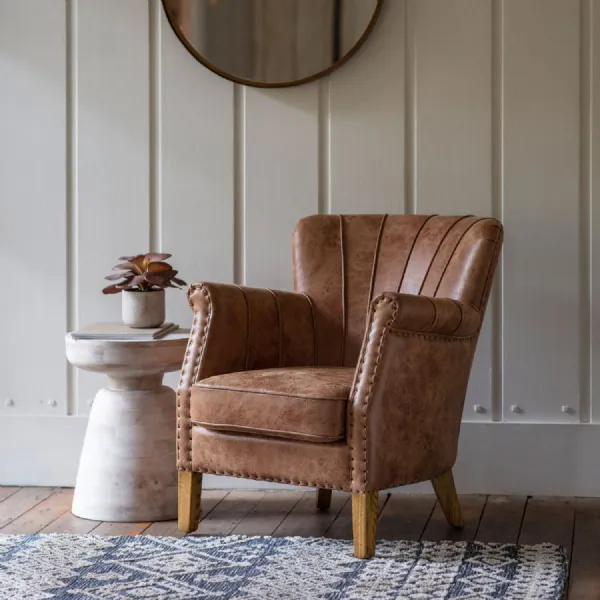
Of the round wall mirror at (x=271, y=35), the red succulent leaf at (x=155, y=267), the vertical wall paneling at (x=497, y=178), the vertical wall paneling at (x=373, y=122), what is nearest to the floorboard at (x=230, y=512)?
the red succulent leaf at (x=155, y=267)

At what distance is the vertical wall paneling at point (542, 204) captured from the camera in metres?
3.14

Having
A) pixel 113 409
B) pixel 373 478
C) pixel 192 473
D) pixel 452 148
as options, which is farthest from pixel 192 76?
pixel 373 478

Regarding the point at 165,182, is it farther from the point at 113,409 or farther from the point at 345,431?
the point at 345,431

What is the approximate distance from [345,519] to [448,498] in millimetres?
324

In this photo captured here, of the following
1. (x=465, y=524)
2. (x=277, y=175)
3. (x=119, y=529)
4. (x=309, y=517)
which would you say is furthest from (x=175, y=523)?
(x=277, y=175)

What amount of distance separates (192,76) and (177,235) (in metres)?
0.55

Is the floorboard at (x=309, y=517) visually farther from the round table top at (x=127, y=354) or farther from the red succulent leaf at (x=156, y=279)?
the red succulent leaf at (x=156, y=279)

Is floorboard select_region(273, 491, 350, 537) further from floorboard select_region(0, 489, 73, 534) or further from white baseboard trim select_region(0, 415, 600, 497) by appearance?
floorboard select_region(0, 489, 73, 534)

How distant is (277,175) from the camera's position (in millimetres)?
3275

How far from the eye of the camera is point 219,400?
2.44 metres

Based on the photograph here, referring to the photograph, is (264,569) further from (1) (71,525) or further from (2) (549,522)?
(2) (549,522)

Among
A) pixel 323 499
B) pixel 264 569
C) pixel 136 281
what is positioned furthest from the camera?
pixel 323 499

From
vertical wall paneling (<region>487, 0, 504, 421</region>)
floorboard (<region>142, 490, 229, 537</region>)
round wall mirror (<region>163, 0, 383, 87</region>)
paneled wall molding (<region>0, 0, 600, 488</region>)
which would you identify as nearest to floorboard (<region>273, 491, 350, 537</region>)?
floorboard (<region>142, 490, 229, 537</region>)

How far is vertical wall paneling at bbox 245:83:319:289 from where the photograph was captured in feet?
10.7
